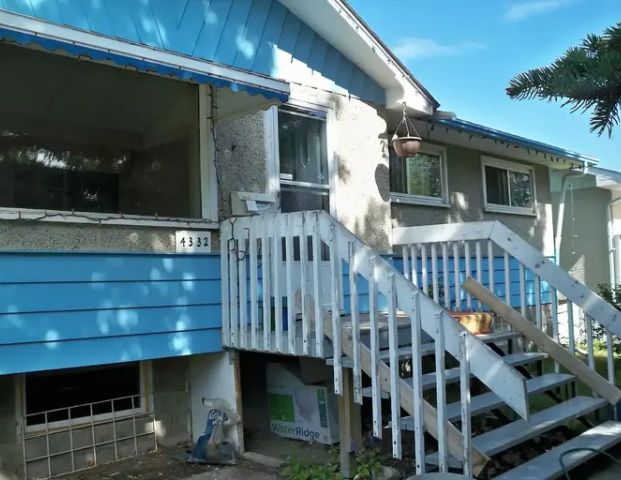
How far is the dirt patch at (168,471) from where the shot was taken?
4.73 meters

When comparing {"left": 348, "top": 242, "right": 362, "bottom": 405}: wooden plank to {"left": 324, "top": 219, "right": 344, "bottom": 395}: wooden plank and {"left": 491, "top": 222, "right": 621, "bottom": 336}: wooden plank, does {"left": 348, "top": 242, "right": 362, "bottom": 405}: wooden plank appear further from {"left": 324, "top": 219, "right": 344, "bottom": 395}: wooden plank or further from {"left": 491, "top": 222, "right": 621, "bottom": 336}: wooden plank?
{"left": 491, "top": 222, "right": 621, "bottom": 336}: wooden plank

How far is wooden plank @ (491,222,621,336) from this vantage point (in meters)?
5.48

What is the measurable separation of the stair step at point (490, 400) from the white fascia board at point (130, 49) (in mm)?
2723

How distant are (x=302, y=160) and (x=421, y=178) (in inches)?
108

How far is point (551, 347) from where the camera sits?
5516 mm

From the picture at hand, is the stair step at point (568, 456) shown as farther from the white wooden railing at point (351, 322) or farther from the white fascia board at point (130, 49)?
the white fascia board at point (130, 49)

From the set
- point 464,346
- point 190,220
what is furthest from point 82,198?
point 464,346

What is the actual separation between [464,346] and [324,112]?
3.42 metres

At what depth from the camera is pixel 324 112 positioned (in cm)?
644

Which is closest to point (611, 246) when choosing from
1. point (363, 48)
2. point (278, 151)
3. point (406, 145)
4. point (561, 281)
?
point (406, 145)

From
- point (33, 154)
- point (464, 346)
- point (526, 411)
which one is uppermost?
point (33, 154)

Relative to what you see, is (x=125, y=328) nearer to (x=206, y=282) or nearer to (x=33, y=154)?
(x=206, y=282)

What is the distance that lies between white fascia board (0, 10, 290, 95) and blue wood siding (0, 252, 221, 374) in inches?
59.5

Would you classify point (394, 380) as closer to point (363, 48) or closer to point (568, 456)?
point (568, 456)
